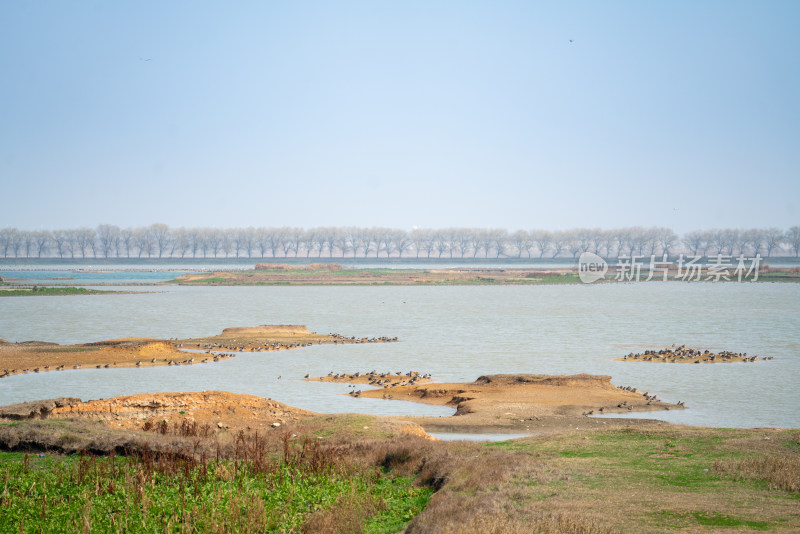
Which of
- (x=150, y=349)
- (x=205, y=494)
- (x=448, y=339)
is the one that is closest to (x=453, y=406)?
(x=205, y=494)

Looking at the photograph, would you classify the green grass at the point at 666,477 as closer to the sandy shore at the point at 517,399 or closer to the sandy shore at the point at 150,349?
the sandy shore at the point at 517,399

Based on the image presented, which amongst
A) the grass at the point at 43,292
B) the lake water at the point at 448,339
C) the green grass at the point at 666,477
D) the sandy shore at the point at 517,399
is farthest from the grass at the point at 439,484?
the grass at the point at 43,292

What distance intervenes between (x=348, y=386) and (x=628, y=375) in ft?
40.4

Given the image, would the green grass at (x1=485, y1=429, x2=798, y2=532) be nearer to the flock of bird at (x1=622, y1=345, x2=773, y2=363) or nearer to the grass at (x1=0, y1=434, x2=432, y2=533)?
the grass at (x1=0, y1=434, x2=432, y2=533)

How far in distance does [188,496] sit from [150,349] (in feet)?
90.7

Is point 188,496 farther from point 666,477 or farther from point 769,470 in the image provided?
point 769,470

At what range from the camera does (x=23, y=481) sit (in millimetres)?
11742

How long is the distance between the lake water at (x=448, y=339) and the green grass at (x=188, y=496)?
11741mm

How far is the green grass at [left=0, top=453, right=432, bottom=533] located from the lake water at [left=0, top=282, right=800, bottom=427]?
11741 mm

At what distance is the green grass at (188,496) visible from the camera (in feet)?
32.4

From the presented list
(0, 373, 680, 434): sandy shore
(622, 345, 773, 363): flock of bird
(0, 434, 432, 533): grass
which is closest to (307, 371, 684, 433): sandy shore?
(0, 373, 680, 434): sandy shore

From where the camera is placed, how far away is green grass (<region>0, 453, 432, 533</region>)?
989 centimetres

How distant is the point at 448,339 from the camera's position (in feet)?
150

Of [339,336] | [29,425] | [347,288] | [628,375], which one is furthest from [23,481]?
[347,288]
